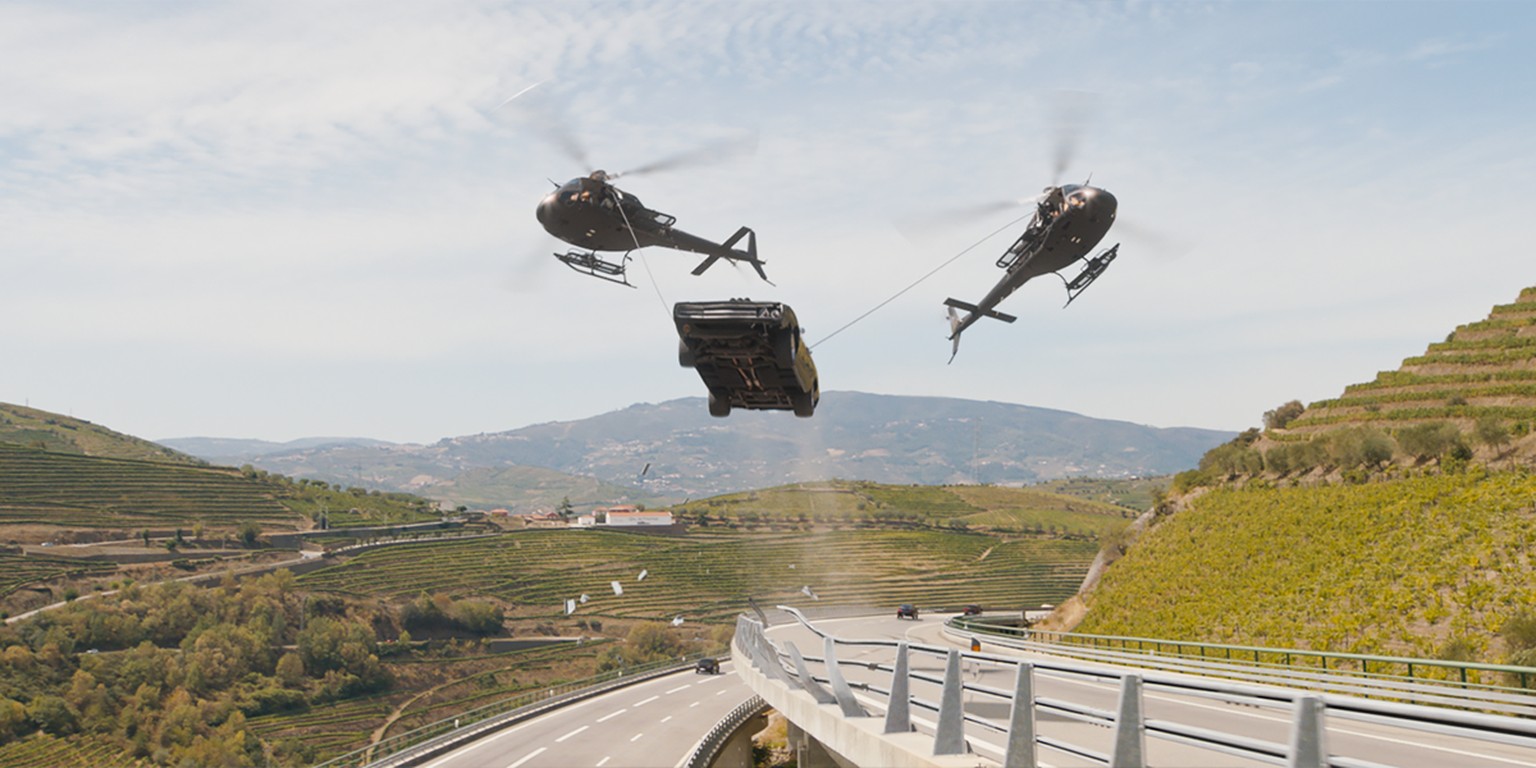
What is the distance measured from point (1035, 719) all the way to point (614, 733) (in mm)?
36919

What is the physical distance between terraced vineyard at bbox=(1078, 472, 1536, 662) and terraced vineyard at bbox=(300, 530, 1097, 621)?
7119cm

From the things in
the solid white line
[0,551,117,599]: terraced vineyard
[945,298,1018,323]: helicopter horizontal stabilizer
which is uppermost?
[945,298,1018,323]: helicopter horizontal stabilizer

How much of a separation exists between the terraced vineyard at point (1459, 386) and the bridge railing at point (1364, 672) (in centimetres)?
2283

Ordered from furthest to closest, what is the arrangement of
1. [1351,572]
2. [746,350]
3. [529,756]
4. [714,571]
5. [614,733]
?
[714,571] < [614,733] < [1351,572] < [529,756] < [746,350]

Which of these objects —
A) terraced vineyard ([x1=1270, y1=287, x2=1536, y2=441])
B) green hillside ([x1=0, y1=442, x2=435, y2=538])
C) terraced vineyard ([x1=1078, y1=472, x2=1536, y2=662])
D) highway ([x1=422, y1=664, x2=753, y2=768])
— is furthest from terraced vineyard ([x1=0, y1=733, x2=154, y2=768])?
terraced vineyard ([x1=1270, y1=287, x2=1536, y2=441])

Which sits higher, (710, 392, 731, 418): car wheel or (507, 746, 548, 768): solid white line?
(710, 392, 731, 418): car wheel

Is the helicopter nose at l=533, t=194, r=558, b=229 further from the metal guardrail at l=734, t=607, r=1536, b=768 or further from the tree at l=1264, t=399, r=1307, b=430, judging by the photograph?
the tree at l=1264, t=399, r=1307, b=430

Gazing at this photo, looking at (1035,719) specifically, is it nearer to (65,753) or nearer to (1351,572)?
(1351,572)

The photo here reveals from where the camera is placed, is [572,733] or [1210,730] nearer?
[1210,730]

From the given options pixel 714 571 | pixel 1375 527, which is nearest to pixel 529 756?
pixel 1375 527

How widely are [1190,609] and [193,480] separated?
160826mm

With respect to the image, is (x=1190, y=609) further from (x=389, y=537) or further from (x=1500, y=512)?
(x=389, y=537)

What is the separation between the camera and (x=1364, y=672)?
25156mm

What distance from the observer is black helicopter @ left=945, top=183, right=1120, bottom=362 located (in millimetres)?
33969
